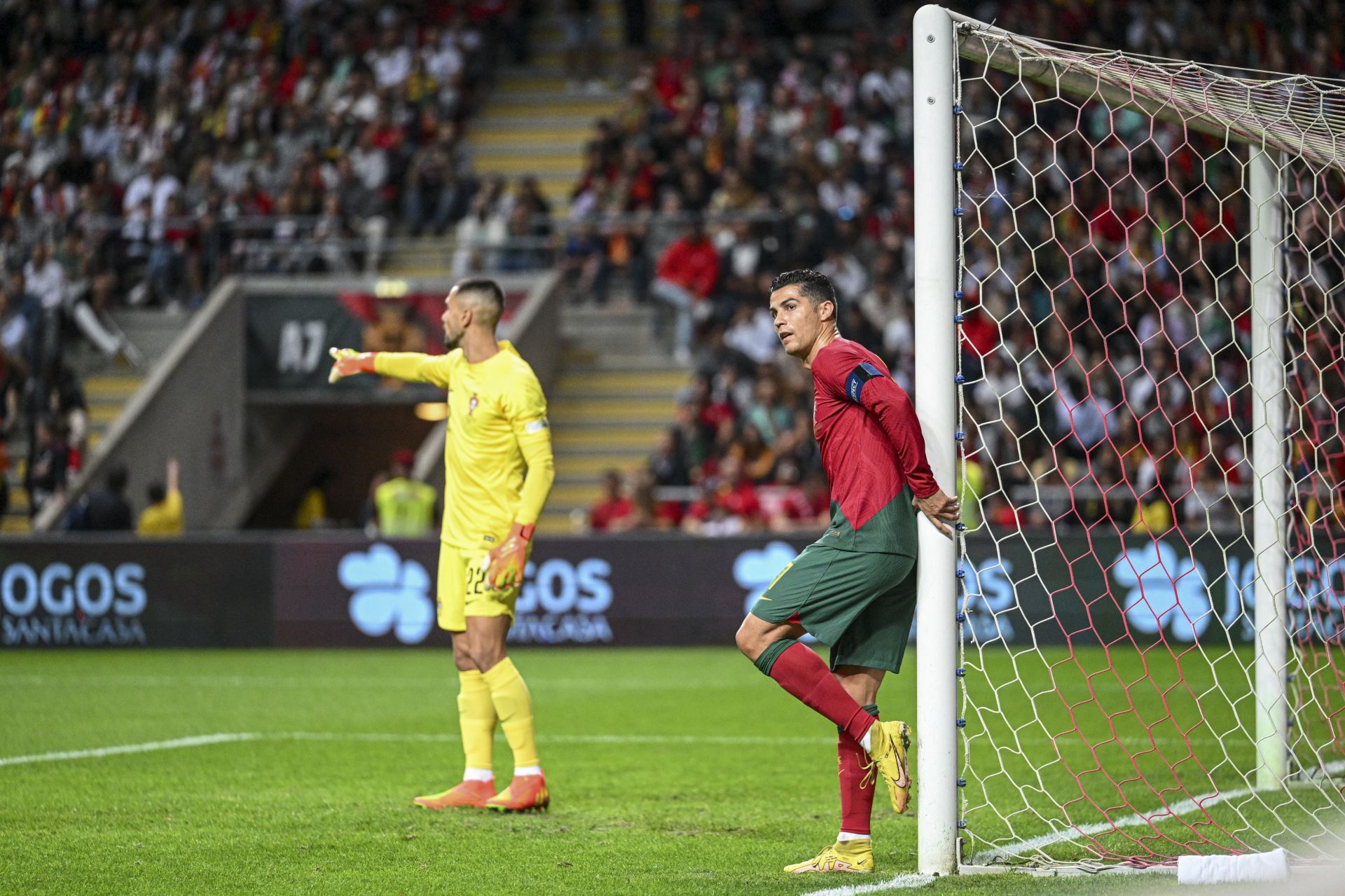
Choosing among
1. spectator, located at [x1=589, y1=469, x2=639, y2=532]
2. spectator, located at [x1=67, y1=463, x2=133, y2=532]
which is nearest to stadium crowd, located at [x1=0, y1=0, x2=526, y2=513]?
spectator, located at [x1=67, y1=463, x2=133, y2=532]

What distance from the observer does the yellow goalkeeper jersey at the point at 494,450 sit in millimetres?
7008

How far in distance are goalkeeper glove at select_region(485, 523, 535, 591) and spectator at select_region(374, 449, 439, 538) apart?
11107 millimetres

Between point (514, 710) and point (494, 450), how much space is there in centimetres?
110

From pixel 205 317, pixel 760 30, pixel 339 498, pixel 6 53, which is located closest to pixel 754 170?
pixel 760 30

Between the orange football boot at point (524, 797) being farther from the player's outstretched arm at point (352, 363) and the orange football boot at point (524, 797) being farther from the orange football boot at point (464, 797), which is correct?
the player's outstretched arm at point (352, 363)

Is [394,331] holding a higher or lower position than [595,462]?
higher

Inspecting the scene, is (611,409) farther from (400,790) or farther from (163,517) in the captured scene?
(400,790)

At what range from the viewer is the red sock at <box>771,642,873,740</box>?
5.46m

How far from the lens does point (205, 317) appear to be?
69.6ft

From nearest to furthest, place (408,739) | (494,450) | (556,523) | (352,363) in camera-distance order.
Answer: (494,450)
(352,363)
(408,739)
(556,523)

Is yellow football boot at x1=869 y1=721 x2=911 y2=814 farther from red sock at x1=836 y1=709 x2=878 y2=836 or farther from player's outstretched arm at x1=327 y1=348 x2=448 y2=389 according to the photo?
player's outstretched arm at x1=327 y1=348 x2=448 y2=389

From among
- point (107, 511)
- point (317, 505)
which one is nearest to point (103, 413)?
point (317, 505)

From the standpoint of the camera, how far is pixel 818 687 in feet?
17.9

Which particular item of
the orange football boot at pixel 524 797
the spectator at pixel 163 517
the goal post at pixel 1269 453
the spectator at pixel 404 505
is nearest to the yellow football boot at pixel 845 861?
the orange football boot at pixel 524 797
